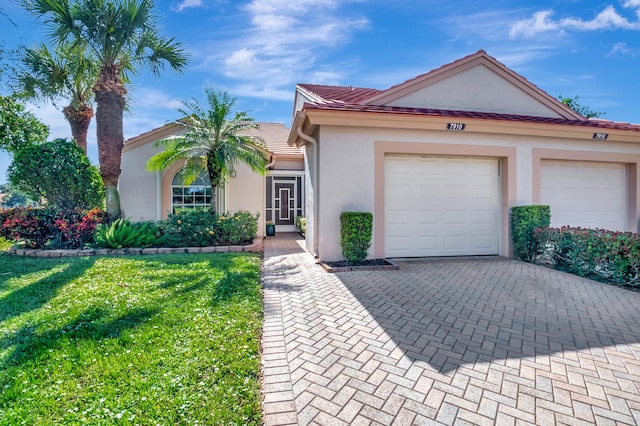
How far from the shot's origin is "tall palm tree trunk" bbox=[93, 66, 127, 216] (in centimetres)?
1039

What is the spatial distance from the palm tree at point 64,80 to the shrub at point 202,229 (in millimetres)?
6613

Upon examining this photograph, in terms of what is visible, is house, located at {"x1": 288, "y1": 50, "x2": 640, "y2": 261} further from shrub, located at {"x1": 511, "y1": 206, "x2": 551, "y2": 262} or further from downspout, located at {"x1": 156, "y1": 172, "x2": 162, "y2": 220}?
downspout, located at {"x1": 156, "y1": 172, "x2": 162, "y2": 220}

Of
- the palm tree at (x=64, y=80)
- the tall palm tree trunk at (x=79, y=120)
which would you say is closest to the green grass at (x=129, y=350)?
the palm tree at (x=64, y=80)

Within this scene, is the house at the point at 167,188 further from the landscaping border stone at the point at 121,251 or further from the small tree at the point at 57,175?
the landscaping border stone at the point at 121,251

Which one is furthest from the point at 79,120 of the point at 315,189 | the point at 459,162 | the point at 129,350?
the point at 459,162

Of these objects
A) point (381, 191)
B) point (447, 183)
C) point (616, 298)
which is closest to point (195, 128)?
point (381, 191)

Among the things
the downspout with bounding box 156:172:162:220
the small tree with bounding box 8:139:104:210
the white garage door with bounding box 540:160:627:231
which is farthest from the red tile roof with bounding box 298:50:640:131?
the downspout with bounding box 156:172:162:220

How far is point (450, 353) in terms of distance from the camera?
3.38 metres

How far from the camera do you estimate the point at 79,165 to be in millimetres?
9906

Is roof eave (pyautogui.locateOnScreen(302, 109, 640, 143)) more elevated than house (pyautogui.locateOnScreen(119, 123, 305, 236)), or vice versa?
roof eave (pyautogui.locateOnScreen(302, 109, 640, 143))

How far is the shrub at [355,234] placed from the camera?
7.65 metres

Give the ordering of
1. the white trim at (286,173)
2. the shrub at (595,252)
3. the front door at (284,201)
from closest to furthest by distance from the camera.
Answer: the shrub at (595,252) < the white trim at (286,173) < the front door at (284,201)

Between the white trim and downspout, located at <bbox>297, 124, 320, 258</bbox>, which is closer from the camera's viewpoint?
downspout, located at <bbox>297, 124, 320, 258</bbox>

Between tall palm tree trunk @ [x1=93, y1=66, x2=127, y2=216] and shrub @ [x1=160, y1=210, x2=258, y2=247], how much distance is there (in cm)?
262
